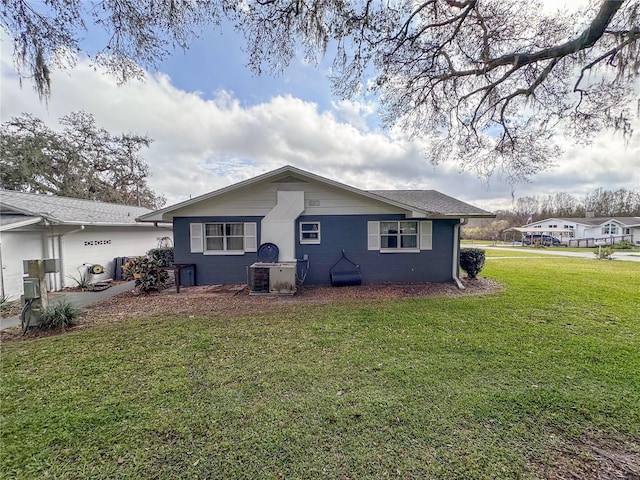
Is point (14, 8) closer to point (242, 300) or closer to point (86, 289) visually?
point (242, 300)

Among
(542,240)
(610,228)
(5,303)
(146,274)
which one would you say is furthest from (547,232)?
(5,303)

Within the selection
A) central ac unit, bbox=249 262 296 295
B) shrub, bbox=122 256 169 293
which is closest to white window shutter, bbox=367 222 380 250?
central ac unit, bbox=249 262 296 295

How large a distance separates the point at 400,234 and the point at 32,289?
29.2 feet

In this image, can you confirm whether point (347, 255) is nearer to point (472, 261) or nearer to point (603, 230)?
point (472, 261)

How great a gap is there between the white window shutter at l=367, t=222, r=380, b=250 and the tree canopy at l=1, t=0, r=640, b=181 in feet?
10.3

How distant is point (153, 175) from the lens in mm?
21828

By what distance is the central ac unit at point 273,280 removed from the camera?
24.6ft

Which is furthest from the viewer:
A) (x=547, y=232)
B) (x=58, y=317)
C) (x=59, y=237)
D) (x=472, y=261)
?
(x=547, y=232)

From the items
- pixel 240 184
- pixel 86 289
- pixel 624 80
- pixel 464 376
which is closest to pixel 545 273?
pixel 624 80

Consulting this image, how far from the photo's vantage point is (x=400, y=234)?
28.8ft

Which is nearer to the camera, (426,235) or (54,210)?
(54,210)

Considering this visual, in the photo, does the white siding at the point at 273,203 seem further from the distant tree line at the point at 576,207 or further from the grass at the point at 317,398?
the distant tree line at the point at 576,207

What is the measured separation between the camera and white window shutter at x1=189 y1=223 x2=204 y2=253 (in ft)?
28.0

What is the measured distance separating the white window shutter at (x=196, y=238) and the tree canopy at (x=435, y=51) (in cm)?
497
